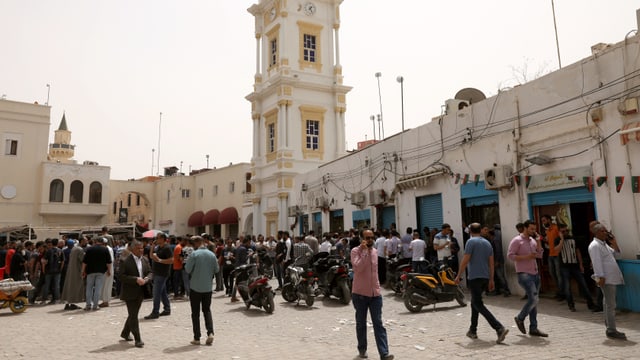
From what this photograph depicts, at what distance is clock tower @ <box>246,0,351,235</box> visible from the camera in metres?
29.7

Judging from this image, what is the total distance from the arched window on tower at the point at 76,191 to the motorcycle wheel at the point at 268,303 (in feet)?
135

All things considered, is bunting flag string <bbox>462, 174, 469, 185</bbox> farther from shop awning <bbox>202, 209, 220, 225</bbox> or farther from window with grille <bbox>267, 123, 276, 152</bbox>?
shop awning <bbox>202, 209, 220, 225</bbox>

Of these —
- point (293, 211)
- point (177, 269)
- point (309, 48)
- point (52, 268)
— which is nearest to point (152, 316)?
point (177, 269)

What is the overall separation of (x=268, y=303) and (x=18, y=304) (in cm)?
672

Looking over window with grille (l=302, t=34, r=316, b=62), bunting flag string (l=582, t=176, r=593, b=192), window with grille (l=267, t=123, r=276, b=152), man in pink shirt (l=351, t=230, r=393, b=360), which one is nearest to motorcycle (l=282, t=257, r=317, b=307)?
man in pink shirt (l=351, t=230, r=393, b=360)

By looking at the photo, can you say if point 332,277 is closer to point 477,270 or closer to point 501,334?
point 477,270

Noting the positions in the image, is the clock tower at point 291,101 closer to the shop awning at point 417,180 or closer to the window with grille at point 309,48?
the window with grille at point 309,48

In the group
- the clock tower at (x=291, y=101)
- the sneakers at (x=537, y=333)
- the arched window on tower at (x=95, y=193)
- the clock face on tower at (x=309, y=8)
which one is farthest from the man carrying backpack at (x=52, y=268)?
the arched window on tower at (x=95, y=193)

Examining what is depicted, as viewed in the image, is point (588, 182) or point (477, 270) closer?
point (477, 270)

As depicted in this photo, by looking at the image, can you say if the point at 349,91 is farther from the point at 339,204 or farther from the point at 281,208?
the point at 339,204

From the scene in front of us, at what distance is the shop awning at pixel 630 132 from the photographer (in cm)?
884

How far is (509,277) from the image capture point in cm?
1187

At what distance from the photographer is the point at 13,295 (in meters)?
12.1

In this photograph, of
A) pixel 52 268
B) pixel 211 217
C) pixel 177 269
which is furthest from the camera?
pixel 211 217
